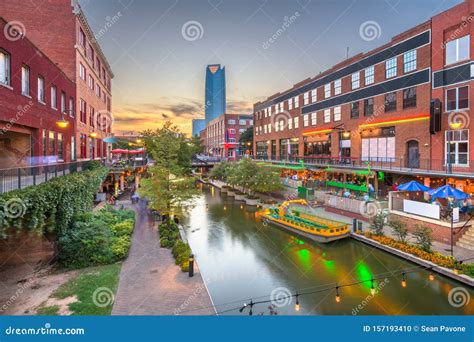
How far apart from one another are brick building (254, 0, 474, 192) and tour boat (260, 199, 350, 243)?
8772 millimetres

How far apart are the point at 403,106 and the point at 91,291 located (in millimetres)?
29693

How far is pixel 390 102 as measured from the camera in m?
30.5

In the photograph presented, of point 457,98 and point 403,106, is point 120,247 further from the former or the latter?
point 403,106

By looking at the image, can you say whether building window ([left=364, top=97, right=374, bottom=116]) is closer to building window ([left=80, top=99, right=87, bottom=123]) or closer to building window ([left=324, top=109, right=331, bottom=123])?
building window ([left=324, top=109, right=331, bottom=123])

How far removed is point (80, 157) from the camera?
2803cm

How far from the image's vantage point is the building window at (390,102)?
1179 inches

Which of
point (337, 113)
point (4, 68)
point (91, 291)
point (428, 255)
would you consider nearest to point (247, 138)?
point (337, 113)

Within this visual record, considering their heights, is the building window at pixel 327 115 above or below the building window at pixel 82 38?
below

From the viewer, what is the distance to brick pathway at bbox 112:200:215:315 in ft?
34.1

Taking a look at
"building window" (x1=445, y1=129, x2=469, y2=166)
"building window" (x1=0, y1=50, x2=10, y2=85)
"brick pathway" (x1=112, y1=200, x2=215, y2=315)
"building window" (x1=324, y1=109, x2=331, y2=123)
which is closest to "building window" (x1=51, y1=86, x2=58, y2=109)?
"building window" (x1=0, y1=50, x2=10, y2=85)

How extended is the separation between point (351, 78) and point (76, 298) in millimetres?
35973

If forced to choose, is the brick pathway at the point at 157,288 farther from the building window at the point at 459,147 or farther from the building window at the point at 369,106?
the building window at the point at 369,106

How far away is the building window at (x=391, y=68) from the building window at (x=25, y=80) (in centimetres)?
3063

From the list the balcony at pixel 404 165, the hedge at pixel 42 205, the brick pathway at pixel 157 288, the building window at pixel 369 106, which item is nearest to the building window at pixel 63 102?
the hedge at pixel 42 205
